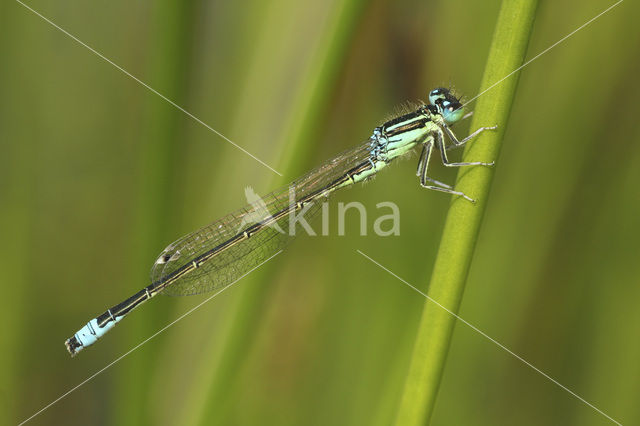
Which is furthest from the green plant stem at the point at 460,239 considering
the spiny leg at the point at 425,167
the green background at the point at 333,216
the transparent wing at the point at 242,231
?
the transparent wing at the point at 242,231

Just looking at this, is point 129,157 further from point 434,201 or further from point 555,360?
point 555,360

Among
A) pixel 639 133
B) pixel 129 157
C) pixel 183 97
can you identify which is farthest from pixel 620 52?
pixel 129 157

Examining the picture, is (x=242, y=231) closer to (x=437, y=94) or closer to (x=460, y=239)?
(x=437, y=94)

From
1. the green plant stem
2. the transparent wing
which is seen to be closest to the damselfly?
the transparent wing

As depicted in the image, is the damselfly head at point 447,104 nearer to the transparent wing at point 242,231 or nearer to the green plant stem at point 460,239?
the transparent wing at point 242,231

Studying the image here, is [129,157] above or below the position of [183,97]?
above

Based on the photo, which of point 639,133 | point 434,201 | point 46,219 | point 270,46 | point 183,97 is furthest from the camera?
point 46,219
